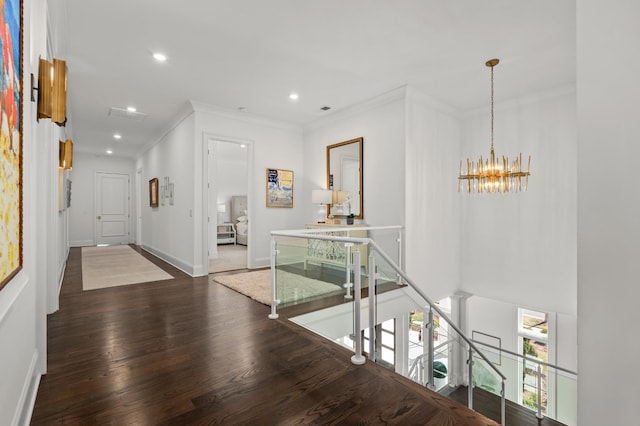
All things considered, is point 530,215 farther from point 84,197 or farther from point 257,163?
point 84,197

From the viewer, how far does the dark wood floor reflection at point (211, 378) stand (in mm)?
1641

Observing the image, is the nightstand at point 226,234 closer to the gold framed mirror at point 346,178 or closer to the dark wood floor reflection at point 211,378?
the gold framed mirror at point 346,178

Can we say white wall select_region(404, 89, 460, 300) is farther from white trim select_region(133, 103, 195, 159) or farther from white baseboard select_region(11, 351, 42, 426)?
white baseboard select_region(11, 351, 42, 426)

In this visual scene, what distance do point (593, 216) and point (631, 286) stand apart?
0.96ft

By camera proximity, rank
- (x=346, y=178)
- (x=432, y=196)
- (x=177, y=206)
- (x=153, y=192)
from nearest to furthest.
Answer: (x=432, y=196) < (x=346, y=178) < (x=177, y=206) < (x=153, y=192)

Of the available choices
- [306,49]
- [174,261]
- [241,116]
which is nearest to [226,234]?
[174,261]

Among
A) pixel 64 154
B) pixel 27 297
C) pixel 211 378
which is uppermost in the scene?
pixel 64 154

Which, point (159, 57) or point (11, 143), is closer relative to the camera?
point (11, 143)

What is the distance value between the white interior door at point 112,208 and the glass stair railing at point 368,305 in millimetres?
8813

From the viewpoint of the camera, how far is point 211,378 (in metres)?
2.01

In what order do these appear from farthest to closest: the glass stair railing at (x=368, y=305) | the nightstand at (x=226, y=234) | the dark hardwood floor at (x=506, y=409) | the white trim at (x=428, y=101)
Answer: the nightstand at (x=226, y=234), the dark hardwood floor at (x=506, y=409), the white trim at (x=428, y=101), the glass stair railing at (x=368, y=305)

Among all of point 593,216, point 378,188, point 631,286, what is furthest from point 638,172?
point 378,188

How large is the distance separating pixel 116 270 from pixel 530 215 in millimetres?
7246

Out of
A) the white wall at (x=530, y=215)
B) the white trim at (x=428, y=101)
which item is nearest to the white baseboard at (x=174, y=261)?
the white trim at (x=428, y=101)
